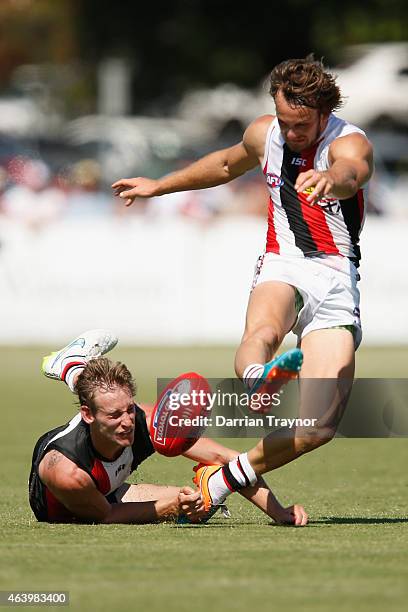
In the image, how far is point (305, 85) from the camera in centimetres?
743

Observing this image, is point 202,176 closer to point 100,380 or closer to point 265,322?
point 265,322

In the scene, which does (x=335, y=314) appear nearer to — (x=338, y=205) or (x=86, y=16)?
(x=338, y=205)

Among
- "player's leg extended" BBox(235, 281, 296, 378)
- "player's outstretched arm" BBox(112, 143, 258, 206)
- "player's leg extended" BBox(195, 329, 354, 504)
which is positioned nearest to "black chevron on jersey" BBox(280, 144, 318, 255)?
"player's leg extended" BBox(235, 281, 296, 378)

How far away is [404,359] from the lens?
18.1 meters

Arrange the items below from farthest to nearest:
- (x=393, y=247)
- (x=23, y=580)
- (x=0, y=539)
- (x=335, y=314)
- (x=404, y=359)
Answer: (x=393, y=247) → (x=404, y=359) → (x=335, y=314) → (x=0, y=539) → (x=23, y=580)

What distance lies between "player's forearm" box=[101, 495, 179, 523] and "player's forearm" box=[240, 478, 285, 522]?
1.28ft

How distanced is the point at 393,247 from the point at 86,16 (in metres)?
29.1

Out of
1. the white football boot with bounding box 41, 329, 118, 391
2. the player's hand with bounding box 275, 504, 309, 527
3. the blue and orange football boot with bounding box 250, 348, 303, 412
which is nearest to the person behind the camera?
the blue and orange football boot with bounding box 250, 348, 303, 412

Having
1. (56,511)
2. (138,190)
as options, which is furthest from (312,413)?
(138,190)

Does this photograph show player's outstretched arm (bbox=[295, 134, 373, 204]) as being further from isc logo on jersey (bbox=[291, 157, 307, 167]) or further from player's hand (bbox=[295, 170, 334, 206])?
isc logo on jersey (bbox=[291, 157, 307, 167])

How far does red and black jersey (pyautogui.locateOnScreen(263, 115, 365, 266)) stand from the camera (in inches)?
305

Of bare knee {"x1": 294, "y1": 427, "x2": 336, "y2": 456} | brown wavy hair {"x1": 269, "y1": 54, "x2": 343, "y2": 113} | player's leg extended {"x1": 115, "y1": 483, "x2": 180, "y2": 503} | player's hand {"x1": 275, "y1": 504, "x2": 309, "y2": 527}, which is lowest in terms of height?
player's hand {"x1": 275, "y1": 504, "x2": 309, "y2": 527}

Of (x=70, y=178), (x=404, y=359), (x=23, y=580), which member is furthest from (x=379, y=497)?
(x=70, y=178)

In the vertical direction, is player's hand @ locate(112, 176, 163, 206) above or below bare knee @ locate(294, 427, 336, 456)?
above
